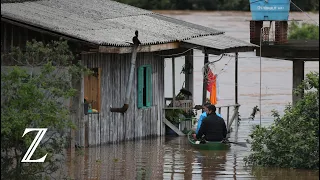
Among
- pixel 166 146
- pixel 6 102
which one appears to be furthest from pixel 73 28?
pixel 6 102

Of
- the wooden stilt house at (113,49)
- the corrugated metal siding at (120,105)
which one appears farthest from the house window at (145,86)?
the corrugated metal siding at (120,105)

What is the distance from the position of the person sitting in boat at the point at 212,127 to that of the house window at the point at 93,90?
2.41 m

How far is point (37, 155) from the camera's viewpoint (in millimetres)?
14773

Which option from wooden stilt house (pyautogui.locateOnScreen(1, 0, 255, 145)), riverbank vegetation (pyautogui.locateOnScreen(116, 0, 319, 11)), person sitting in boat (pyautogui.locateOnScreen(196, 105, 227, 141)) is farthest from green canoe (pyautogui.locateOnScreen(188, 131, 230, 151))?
riverbank vegetation (pyautogui.locateOnScreen(116, 0, 319, 11))

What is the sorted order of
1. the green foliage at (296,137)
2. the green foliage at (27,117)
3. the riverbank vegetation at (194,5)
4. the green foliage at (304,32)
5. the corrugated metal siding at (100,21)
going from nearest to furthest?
the green foliage at (27,117), the green foliage at (296,137), the corrugated metal siding at (100,21), the green foliage at (304,32), the riverbank vegetation at (194,5)

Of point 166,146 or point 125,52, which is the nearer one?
point 125,52

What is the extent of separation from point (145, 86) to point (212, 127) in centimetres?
334

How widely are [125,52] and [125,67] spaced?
1913 millimetres

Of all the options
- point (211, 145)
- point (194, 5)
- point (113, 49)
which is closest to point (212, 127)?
point (211, 145)

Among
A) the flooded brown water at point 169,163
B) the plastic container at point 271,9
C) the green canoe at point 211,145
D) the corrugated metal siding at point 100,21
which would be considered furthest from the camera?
the plastic container at point 271,9

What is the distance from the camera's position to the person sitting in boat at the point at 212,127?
21.9 metres

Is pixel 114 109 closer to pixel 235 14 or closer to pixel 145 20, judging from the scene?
pixel 145 20

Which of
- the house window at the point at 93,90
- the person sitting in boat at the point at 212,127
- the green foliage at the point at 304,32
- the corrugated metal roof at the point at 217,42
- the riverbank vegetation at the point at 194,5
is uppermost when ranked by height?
the riverbank vegetation at the point at 194,5

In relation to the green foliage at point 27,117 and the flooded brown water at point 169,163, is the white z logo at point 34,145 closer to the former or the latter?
the green foliage at point 27,117
